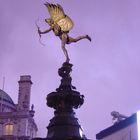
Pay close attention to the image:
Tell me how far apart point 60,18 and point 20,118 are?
235 feet

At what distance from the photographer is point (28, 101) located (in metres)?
87.4

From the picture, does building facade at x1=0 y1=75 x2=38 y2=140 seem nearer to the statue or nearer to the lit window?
the lit window

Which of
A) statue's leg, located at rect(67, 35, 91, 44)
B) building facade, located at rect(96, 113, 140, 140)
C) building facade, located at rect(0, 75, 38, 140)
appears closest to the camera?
statue's leg, located at rect(67, 35, 91, 44)

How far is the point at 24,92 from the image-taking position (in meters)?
88.0

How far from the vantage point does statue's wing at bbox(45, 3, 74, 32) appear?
1580cm

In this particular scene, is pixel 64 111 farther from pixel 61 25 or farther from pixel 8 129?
pixel 8 129

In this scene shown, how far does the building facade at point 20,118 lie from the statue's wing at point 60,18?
227ft

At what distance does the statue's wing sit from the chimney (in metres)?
71.6

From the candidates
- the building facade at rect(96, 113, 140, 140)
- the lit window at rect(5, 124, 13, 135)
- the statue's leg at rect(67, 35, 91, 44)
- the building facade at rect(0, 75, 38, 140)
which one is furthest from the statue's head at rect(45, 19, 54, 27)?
the lit window at rect(5, 124, 13, 135)

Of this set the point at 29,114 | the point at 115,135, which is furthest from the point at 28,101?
the point at 115,135

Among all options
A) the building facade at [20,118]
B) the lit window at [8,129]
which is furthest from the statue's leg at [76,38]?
the lit window at [8,129]

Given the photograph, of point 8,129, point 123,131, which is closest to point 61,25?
point 123,131

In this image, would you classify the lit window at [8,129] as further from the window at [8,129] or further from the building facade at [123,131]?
the building facade at [123,131]

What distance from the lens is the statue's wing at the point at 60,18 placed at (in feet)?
51.8
